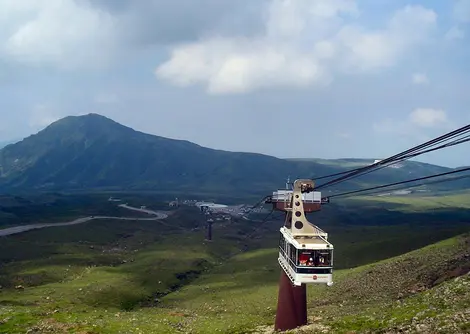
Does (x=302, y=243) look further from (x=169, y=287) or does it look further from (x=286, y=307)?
(x=169, y=287)

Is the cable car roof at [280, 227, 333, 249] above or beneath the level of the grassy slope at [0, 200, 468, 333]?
above

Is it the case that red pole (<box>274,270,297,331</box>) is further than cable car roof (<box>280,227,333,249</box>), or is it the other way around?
red pole (<box>274,270,297,331</box>)

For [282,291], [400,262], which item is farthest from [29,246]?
[282,291]

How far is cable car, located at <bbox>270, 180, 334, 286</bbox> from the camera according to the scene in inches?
1844

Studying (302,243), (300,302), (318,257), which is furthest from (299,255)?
(300,302)

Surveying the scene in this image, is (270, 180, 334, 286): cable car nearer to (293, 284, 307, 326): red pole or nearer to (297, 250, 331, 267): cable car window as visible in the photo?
(297, 250, 331, 267): cable car window

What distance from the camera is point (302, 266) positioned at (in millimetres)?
47000

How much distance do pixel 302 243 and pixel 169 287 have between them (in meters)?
77.6

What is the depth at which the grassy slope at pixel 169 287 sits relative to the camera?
6525 centimetres

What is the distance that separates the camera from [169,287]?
119 metres

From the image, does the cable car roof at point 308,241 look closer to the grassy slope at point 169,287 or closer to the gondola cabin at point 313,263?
the gondola cabin at point 313,263

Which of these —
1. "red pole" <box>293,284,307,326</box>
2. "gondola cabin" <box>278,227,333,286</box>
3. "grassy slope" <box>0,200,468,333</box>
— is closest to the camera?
"gondola cabin" <box>278,227,333,286</box>

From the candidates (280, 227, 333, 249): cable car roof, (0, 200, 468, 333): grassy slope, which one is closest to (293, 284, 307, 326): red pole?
(0, 200, 468, 333): grassy slope

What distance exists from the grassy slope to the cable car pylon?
177 inches
